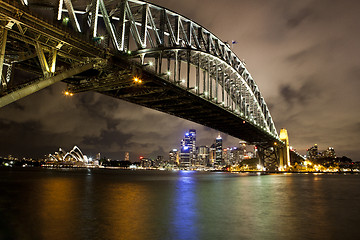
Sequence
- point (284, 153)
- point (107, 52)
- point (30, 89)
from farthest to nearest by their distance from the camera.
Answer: point (284, 153) < point (107, 52) < point (30, 89)

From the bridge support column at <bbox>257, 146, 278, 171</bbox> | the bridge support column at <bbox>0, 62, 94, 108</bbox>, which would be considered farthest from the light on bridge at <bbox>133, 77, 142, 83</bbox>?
the bridge support column at <bbox>257, 146, 278, 171</bbox>

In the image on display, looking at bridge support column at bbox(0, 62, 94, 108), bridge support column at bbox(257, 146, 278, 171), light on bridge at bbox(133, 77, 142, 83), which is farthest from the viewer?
bridge support column at bbox(257, 146, 278, 171)

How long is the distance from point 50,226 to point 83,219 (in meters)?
1.48

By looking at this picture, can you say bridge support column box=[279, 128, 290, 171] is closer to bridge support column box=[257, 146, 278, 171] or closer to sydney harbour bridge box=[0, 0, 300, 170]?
bridge support column box=[257, 146, 278, 171]

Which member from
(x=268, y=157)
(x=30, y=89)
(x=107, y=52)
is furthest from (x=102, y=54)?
(x=268, y=157)

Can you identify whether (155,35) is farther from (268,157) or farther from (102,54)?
(268,157)

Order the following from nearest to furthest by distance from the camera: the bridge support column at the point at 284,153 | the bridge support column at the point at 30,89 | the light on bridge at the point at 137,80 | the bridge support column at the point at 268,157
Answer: the bridge support column at the point at 30,89
the light on bridge at the point at 137,80
the bridge support column at the point at 268,157
the bridge support column at the point at 284,153

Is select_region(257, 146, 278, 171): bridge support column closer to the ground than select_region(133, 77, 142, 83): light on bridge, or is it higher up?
closer to the ground

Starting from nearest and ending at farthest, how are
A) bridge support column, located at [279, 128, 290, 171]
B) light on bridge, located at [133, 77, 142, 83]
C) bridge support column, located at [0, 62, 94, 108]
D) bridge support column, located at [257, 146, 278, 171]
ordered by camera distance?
1. bridge support column, located at [0, 62, 94, 108]
2. light on bridge, located at [133, 77, 142, 83]
3. bridge support column, located at [257, 146, 278, 171]
4. bridge support column, located at [279, 128, 290, 171]

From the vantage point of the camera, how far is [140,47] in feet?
91.7

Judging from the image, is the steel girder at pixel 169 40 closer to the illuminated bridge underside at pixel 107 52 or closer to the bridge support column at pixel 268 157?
the illuminated bridge underside at pixel 107 52

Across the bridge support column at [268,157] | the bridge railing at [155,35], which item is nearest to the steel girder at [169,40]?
the bridge railing at [155,35]

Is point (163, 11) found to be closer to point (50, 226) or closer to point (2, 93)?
point (2, 93)

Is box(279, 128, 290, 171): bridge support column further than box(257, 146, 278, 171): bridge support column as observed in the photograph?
Yes
